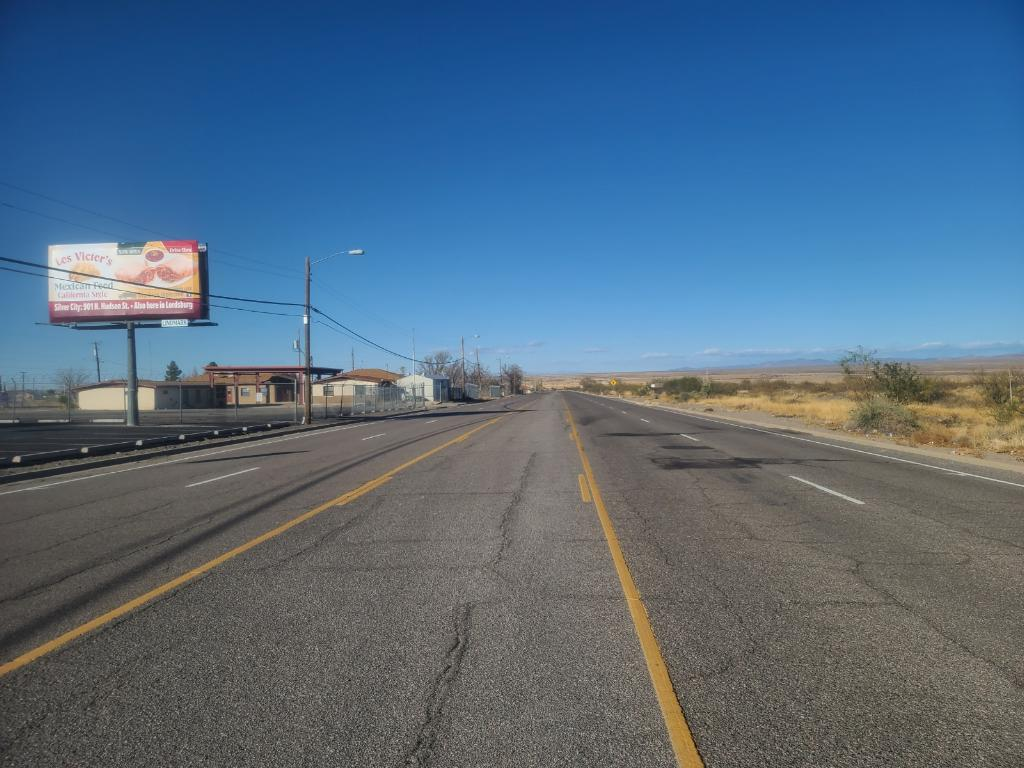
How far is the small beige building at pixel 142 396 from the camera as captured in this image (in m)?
62.4

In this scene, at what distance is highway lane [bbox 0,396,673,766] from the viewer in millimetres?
3543

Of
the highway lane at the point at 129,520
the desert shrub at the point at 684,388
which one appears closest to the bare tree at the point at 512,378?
the desert shrub at the point at 684,388

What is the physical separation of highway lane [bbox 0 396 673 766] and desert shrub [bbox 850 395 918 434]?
20816mm

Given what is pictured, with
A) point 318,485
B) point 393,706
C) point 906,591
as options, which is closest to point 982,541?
point 906,591

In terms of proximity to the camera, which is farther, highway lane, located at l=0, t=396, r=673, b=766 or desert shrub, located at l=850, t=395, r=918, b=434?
desert shrub, located at l=850, t=395, r=918, b=434

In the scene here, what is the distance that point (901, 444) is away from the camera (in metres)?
21.7

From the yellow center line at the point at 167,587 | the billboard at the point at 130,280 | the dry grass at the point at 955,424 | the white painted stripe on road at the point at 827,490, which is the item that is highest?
the billboard at the point at 130,280

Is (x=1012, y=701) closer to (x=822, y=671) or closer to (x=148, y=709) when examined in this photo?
(x=822, y=671)

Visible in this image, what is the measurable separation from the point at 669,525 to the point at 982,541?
3500 millimetres

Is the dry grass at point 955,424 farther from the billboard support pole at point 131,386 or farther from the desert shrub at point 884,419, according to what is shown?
the billboard support pole at point 131,386

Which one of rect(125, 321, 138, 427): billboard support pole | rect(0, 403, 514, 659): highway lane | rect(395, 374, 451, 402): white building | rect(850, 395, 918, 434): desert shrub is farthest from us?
rect(395, 374, 451, 402): white building

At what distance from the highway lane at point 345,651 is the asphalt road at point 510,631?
2 cm

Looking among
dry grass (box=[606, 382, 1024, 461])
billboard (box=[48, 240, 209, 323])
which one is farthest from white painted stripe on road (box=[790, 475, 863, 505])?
billboard (box=[48, 240, 209, 323])

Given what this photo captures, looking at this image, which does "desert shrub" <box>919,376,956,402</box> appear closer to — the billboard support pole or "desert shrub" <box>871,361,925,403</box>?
"desert shrub" <box>871,361,925,403</box>
